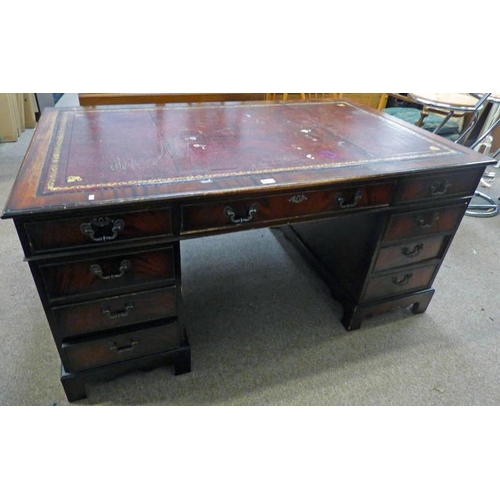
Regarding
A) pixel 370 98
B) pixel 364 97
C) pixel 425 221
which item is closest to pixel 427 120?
pixel 370 98

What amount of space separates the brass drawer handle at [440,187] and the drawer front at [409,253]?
0.20 meters

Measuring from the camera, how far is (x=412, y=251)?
4.70 feet

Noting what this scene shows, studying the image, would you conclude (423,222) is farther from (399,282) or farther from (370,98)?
(370,98)

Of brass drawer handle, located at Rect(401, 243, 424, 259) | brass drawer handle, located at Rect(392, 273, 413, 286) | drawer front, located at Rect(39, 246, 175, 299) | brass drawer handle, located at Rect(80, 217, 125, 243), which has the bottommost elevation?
brass drawer handle, located at Rect(392, 273, 413, 286)

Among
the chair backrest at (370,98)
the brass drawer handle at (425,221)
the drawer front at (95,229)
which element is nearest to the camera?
the drawer front at (95,229)

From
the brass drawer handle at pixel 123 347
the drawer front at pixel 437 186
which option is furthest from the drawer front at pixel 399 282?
the brass drawer handle at pixel 123 347

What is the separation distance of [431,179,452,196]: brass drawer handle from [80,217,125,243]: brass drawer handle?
1.01m

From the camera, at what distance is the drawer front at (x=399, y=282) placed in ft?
4.82

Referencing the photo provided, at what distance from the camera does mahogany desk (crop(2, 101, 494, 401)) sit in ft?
3.11

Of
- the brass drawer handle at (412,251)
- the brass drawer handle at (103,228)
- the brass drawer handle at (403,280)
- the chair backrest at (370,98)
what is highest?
the brass drawer handle at (103,228)

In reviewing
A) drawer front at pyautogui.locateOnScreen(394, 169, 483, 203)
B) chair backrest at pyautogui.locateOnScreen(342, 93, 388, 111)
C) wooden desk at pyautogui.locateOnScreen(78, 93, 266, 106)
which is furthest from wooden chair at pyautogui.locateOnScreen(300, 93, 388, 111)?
drawer front at pyautogui.locateOnScreen(394, 169, 483, 203)

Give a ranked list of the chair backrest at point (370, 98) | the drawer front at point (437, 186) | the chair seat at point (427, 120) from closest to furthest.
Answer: the drawer front at point (437, 186) < the chair backrest at point (370, 98) < the chair seat at point (427, 120)

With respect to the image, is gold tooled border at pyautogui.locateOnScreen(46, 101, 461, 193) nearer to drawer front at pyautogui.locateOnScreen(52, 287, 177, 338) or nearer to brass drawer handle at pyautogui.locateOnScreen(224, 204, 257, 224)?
brass drawer handle at pyautogui.locateOnScreen(224, 204, 257, 224)

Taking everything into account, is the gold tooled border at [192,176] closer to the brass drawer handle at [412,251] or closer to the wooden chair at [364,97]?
the brass drawer handle at [412,251]
